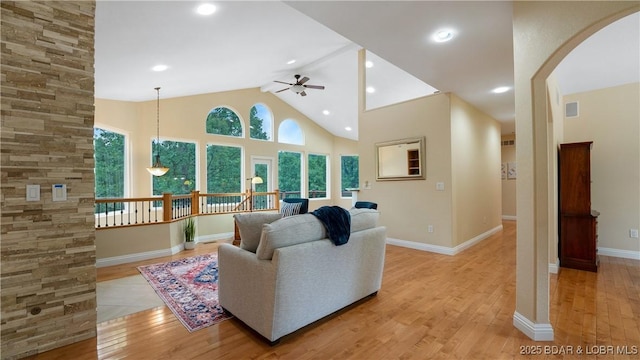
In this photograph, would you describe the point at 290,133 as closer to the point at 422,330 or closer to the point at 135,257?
the point at 135,257

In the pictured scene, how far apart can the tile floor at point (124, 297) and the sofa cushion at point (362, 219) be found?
2072mm

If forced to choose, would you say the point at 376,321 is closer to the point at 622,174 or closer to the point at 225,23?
the point at 225,23

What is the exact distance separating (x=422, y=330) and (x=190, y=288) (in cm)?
246

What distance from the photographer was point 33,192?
1954mm

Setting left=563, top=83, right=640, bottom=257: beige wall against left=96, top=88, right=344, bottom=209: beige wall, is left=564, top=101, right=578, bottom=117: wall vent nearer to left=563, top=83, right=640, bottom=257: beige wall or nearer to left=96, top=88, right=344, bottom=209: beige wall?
left=563, top=83, right=640, bottom=257: beige wall

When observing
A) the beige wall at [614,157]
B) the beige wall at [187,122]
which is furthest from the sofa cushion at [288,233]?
the beige wall at [187,122]

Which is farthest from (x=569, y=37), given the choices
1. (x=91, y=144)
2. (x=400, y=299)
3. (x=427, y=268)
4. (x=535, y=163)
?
(x=91, y=144)

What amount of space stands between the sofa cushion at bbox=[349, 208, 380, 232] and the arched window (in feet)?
20.9

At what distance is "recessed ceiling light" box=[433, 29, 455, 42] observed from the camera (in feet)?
8.68

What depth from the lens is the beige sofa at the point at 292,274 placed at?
77.1 inches

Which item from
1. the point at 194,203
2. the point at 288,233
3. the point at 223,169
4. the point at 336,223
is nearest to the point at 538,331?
the point at 336,223

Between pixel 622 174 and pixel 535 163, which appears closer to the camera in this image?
pixel 535 163

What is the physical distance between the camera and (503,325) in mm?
2264

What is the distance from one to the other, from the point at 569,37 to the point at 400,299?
2.51m
